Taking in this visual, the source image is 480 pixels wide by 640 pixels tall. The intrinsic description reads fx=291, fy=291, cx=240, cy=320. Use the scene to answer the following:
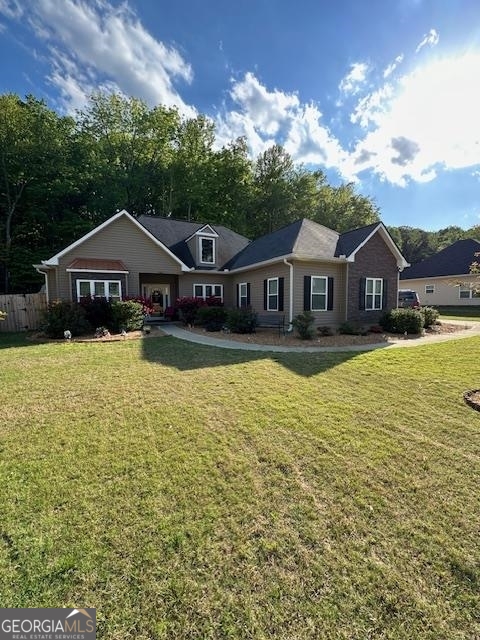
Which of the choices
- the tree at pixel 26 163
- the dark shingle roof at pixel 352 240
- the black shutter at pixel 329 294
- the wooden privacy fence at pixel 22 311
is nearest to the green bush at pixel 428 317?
the black shutter at pixel 329 294

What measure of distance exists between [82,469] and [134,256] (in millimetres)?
15149

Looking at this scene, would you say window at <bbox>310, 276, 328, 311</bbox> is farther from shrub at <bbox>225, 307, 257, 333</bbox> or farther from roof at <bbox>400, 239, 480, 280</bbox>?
roof at <bbox>400, 239, 480, 280</bbox>

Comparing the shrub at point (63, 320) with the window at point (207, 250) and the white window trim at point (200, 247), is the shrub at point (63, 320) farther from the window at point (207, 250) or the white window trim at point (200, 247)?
the window at point (207, 250)

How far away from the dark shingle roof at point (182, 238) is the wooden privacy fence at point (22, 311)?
8.52 metres

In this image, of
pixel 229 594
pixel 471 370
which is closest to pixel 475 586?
pixel 229 594

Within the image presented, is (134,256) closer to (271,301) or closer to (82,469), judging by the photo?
(271,301)

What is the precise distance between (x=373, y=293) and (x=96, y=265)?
14.8 meters

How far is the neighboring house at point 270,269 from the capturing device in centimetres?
1376

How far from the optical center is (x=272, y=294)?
48.3 feet

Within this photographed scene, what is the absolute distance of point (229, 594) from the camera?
205cm

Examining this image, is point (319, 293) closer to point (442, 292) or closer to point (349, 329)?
point (349, 329)

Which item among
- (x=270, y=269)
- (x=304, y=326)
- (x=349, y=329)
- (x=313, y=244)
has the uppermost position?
(x=313, y=244)

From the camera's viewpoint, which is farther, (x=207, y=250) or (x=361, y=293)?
(x=207, y=250)

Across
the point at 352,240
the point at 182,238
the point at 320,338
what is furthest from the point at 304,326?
the point at 182,238
